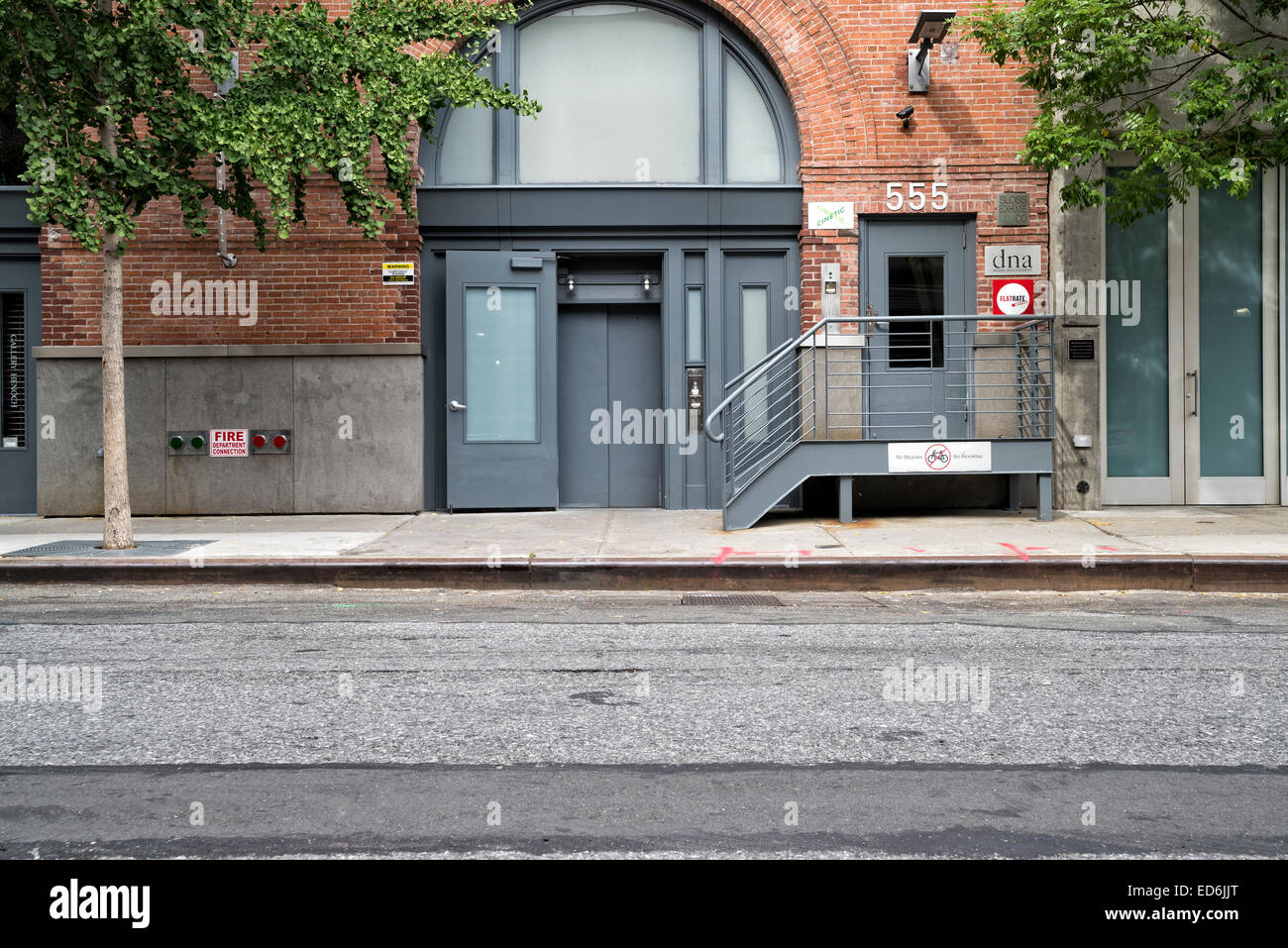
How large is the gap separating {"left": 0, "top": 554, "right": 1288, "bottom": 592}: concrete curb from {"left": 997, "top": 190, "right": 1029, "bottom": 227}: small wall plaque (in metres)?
5.35

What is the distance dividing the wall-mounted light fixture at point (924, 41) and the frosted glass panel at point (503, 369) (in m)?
5.34

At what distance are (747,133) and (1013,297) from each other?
12.8 feet

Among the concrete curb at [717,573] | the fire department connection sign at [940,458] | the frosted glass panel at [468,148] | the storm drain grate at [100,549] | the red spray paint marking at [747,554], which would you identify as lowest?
the concrete curb at [717,573]

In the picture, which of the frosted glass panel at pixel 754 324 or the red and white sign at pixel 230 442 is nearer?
the red and white sign at pixel 230 442

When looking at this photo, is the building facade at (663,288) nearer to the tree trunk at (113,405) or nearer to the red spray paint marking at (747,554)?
the tree trunk at (113,405)

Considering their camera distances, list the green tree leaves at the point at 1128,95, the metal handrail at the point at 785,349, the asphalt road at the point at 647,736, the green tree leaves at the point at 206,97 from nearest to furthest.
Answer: the asphalt road at the point at 647,736 < the green tree leaves at the point at 206,97 < the green tree leaves at the point at 1128,95 < the metal handrail at the point at 785,349

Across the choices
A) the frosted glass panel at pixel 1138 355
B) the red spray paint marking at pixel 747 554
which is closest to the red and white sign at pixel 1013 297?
the frosted glass panel at pixel 1138 355

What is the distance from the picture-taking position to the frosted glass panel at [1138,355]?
43.8ft

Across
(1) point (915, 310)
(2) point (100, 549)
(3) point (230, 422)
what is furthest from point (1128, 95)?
(2) point (100, 549)

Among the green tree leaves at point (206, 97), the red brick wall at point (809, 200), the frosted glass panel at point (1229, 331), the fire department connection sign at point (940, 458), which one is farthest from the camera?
the frosted glass panel at point (1229, 331)

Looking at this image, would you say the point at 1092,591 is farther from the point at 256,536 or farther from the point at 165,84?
the point at 165,84

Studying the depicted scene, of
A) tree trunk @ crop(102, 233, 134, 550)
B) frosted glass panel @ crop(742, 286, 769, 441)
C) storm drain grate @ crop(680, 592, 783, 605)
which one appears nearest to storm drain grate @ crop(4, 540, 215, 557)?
tree trunk @ crop(102, 233, 134, 550)

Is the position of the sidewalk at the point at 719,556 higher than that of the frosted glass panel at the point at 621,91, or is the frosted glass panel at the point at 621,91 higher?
the frosted glass panel at the point at 621,91

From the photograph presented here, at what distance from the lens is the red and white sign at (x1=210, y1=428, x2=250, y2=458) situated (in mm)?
13133
